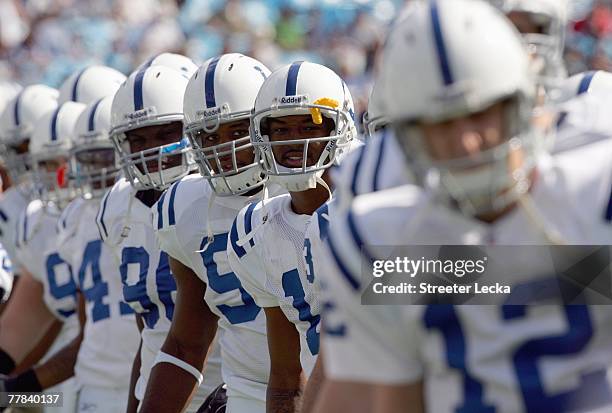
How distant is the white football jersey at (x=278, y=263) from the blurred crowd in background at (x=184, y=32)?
21.2ft

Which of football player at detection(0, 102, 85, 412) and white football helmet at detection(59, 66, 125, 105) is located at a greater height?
white football helmet at detection(59, 66, 125, 105)

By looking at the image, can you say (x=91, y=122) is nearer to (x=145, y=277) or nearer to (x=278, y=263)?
(x=145, y=277)

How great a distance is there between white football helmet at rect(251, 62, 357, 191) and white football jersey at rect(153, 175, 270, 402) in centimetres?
46

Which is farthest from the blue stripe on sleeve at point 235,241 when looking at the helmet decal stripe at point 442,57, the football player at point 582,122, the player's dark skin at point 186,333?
the helmet decal stripe at point 442,57

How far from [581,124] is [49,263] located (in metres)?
3.56

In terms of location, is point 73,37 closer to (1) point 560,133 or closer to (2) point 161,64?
(2) point 161,64

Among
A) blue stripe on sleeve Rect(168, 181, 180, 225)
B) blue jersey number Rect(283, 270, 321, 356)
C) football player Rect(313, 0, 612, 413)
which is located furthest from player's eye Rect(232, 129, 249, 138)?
football player Rect(313, 0, 612, 413)

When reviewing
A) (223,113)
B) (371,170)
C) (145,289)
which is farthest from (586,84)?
(145,289)

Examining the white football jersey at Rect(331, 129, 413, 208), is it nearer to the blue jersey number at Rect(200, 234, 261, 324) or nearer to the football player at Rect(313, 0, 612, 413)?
the football player at Rect(313, 0, 612, 413)

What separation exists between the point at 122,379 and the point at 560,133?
115 inches

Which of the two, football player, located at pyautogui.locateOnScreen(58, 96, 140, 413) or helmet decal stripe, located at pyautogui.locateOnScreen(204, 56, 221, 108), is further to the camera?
football player, located at pyautogui.locateOnScreen(58, 96, 140, 413)

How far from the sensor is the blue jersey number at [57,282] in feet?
17.7

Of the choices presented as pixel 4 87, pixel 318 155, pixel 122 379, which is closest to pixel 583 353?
pixel 318 155

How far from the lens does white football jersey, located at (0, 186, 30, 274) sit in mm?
6293
